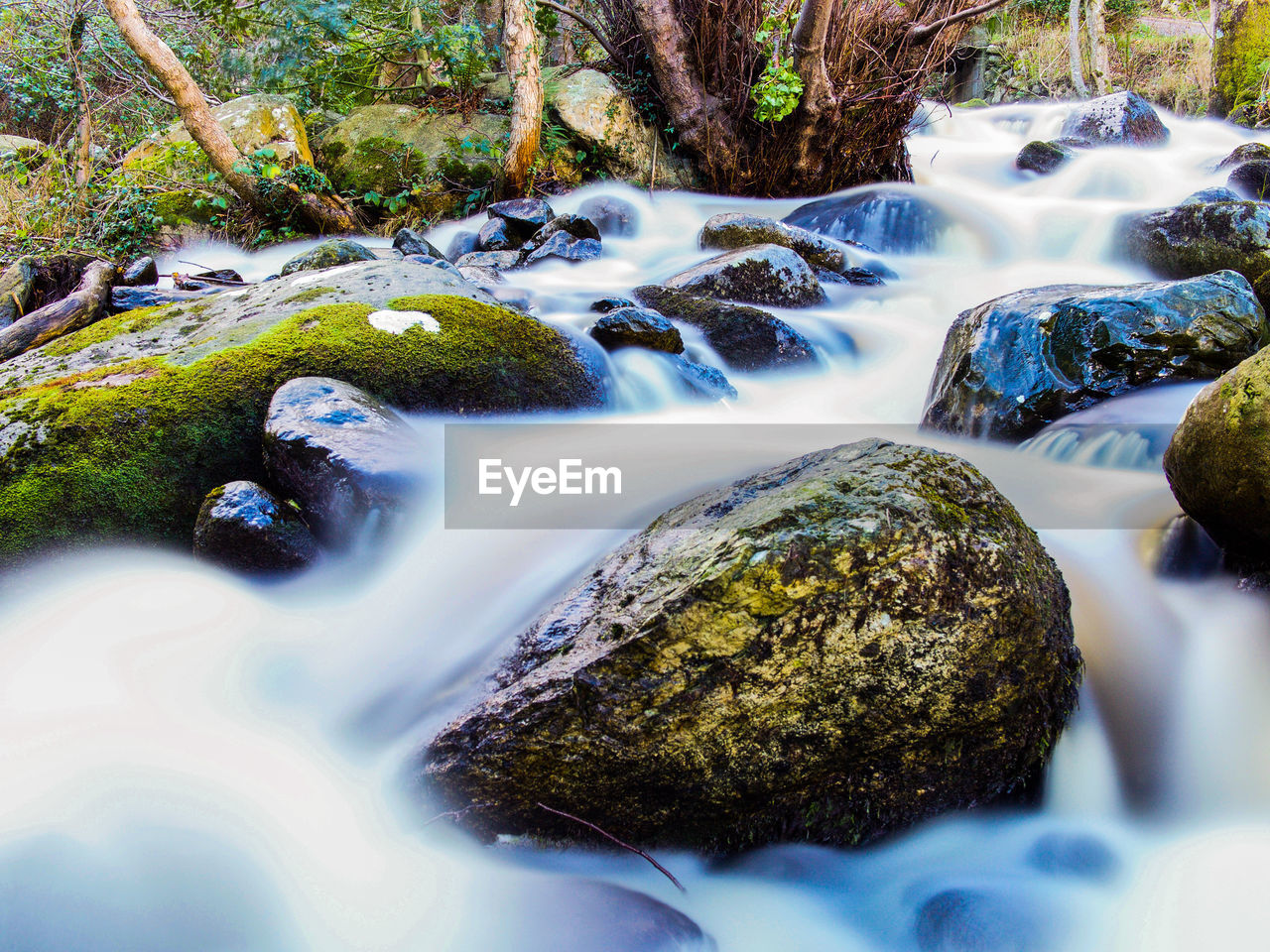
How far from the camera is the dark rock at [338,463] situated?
3.09m

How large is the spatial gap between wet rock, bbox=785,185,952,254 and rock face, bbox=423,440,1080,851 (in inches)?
273

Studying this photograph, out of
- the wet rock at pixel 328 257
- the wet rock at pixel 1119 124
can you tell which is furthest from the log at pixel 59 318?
the wet rock at pixel 1119 124

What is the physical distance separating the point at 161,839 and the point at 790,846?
1737 millimetres

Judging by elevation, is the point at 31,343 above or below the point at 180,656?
A: above

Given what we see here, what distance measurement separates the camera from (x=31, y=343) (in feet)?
16.0

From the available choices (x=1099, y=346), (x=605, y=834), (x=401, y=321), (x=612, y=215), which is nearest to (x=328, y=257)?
(x=401, y=321)

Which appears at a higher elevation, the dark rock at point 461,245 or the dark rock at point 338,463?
the dark rock at point 338,463

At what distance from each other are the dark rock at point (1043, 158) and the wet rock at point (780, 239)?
179 inches

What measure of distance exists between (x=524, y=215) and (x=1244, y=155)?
28.7ft

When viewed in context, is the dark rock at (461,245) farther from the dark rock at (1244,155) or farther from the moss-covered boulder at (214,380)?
the dark rock at (1244,155)

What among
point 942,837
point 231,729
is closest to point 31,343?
point 231,729

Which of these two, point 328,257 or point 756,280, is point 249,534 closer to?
point 328,257

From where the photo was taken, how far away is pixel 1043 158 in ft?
34.0

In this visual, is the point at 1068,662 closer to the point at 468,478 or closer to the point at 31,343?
the point at 468,478
